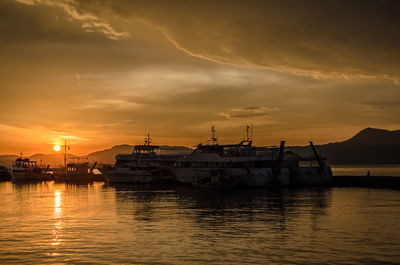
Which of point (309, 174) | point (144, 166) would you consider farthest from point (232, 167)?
point (144, 166)

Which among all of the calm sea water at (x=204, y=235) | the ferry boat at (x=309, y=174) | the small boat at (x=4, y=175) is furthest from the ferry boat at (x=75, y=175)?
the calm sea water at (x=204, y=235)

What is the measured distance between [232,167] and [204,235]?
191 feet

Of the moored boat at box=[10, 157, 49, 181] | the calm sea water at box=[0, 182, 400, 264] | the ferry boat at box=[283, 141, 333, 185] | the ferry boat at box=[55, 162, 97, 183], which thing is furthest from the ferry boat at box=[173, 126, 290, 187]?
the moored boat at box=[10, 157, 49, 181]

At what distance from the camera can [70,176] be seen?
132500mm

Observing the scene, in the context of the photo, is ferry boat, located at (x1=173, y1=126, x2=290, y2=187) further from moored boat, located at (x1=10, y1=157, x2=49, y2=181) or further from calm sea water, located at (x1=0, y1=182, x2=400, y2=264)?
moored boat, located at (x1=10, y1=157, x2=49, y2=181)

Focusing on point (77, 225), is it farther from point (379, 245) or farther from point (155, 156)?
point (155, 156)

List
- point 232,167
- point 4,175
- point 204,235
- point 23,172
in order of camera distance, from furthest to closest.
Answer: point 4,175
point 23,172
point 232,167
point 204,235

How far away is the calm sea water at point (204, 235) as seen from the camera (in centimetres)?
2553

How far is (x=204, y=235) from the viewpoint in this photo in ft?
107

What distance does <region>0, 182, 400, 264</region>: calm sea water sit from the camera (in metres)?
25.5

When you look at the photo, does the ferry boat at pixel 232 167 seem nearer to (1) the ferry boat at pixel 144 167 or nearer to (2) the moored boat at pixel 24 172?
(1) the ferry boat at pixel 144 167

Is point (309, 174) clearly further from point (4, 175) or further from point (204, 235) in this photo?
point (4, 175)

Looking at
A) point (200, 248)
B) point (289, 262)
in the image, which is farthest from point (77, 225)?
point (289, 262)

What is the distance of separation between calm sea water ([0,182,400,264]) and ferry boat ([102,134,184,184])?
52.6 m
